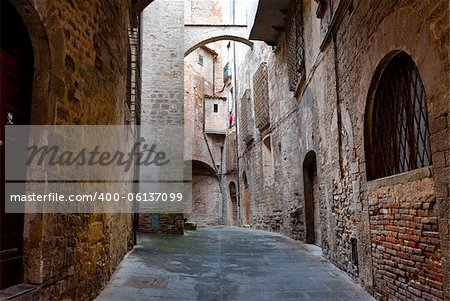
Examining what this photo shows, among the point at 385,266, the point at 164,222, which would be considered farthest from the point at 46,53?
the point at 164,222

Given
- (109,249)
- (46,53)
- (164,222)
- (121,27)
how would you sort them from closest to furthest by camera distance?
(46,53) → (109,249) → (121,27) → (164,222)

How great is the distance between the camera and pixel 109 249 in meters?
4.81

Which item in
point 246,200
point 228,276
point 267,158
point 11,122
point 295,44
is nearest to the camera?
point 11,122

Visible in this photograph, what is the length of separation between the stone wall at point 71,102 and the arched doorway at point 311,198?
5.12m

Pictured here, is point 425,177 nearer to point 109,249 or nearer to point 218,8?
point 109,249

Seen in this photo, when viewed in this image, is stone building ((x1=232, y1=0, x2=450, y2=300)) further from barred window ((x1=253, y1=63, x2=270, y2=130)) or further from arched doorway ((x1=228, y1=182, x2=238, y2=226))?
arched doorway ((x1=228, y1=182, x2=238, y2=226))

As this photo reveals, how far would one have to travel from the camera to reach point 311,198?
902 cm

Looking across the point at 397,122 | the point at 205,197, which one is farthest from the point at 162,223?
the point at 205,197

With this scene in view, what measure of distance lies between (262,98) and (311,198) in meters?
5.21

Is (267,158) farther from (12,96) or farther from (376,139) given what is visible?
(12,96)

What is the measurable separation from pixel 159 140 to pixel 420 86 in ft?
28.4

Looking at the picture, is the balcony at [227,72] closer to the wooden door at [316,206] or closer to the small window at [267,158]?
the small window at [267,158]

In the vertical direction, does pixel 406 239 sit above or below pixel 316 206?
below

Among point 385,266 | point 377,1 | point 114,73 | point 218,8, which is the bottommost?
point 385,266
